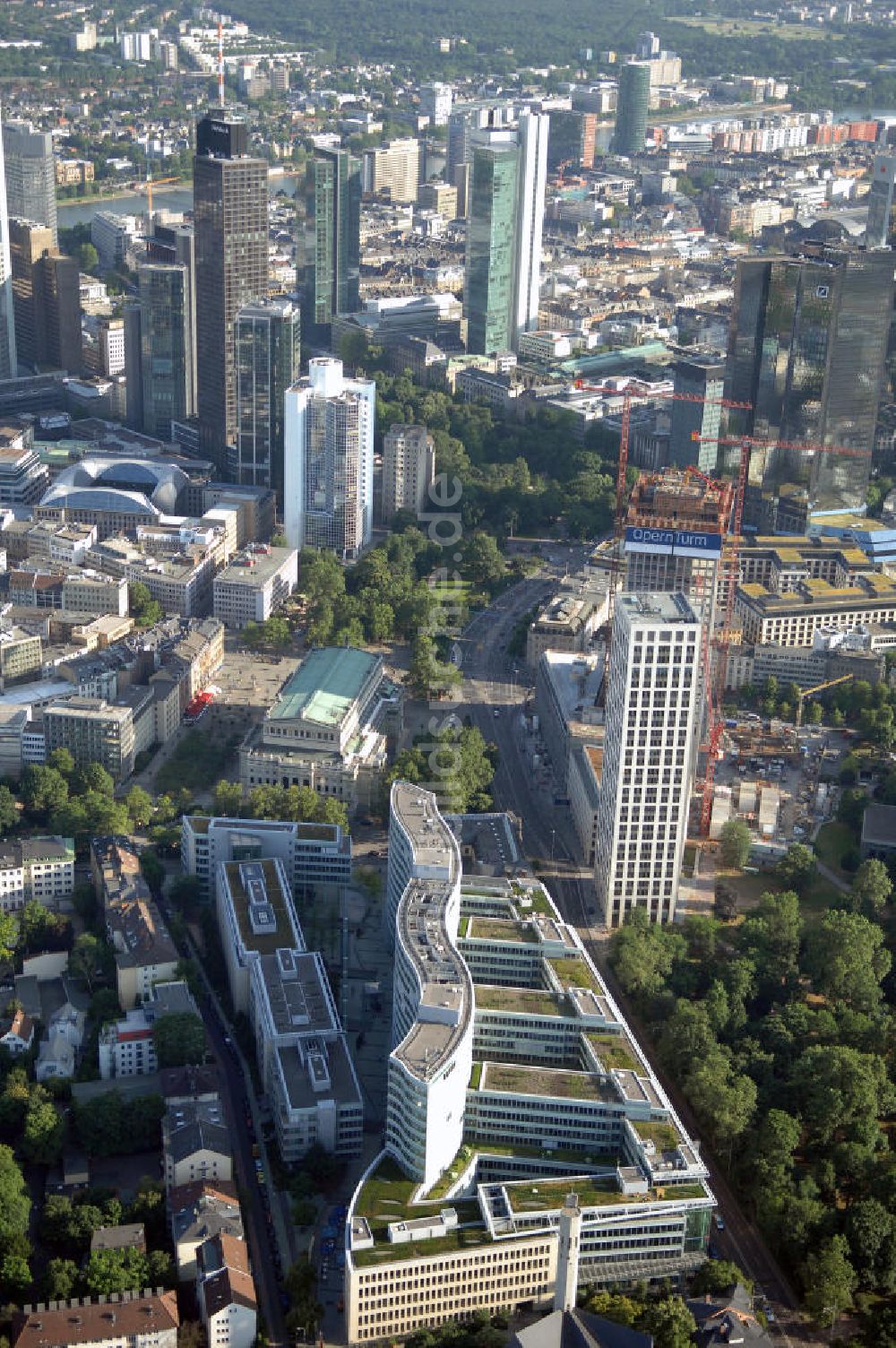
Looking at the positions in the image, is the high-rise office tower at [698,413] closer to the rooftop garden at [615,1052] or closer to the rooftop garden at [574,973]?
the rooftop garden at [574,973]

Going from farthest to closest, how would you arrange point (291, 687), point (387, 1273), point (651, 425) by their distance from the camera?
point (651, 425), point (291, 687), point (387, 1273)

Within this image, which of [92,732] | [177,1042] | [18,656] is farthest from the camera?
[18,656]

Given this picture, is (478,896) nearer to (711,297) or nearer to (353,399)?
(353,399)

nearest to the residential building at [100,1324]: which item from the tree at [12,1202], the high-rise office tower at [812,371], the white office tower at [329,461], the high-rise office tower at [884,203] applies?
the tree at [12,1202]

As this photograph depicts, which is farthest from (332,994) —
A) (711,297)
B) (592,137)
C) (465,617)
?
(592,137)

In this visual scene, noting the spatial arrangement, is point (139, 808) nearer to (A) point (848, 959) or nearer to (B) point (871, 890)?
(A) point (848, 959)

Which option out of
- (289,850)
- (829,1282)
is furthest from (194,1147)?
(829,1282)
